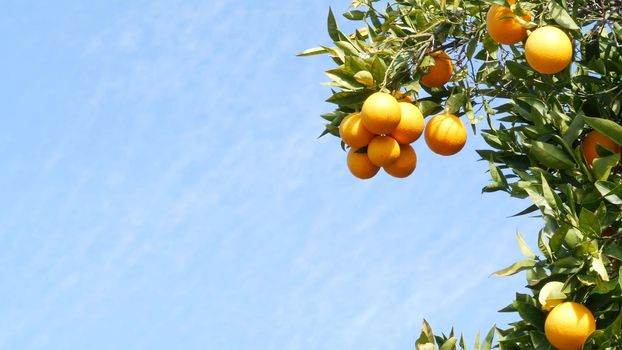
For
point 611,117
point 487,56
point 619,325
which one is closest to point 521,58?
point 487,56

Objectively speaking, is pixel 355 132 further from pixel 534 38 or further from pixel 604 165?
pixel 604 165

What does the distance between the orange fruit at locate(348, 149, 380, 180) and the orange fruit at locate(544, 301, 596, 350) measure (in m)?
1.08

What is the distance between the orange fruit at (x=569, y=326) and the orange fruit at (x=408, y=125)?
0.99 m

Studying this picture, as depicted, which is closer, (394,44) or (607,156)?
(607,156)

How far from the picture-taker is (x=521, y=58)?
4.85m

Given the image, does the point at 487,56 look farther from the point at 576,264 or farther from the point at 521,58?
the point at 576,264

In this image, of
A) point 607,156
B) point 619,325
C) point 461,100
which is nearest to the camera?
point 619,325

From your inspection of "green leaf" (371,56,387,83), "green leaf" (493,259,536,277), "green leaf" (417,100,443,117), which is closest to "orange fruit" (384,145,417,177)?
"green leaf" (417,100,443,117)

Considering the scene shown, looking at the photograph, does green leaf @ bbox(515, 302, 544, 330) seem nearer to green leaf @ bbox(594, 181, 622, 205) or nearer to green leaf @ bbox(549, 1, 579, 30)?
green leaf @ bbox(594, 181, 622, 205)

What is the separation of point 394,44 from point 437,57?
207 mm

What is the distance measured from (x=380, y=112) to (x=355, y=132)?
26cm

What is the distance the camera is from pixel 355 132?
178 inches

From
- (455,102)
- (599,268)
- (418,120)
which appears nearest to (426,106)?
(455,102)

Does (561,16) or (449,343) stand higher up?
(561,16)
